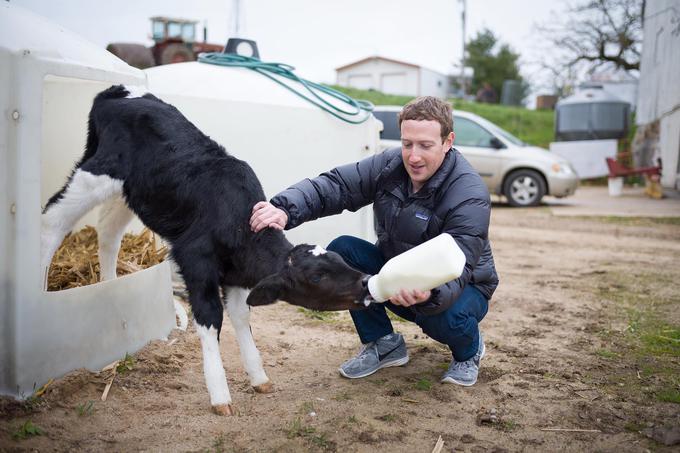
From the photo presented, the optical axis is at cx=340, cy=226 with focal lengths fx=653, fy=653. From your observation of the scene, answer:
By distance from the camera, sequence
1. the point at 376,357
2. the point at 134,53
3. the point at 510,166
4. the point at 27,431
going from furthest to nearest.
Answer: the point at 134,53, the point at 510,166, the point at 376,357, the point at 27,431

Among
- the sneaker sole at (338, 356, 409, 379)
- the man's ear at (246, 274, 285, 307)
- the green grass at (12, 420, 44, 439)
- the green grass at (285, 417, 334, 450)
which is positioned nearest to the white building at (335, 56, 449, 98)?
the sneaker sole at (338, 356, 409, 379)

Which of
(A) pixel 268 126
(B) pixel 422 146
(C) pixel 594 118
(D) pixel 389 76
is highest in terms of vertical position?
(D) pixel 389 76

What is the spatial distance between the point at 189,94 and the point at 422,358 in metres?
2.99

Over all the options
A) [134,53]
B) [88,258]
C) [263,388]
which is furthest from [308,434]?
[134,53]

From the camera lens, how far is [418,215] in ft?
11.0

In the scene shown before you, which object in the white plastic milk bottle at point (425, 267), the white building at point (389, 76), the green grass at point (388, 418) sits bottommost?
the green grass at point (388, 418)

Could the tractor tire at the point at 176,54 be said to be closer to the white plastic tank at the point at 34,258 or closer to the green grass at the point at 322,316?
the green grass at the point at 322,316

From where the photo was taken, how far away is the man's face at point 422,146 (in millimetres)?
3226

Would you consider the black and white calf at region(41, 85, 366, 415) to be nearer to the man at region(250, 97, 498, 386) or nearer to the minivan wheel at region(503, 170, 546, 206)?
the man at region(250, 97, 498, 386)

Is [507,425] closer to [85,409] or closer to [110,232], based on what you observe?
[85,409]

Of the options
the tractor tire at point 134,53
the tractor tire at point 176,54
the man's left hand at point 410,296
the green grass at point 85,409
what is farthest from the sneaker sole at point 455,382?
the tractor tire at point 176,54

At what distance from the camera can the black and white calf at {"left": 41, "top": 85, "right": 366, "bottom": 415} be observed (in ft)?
9.70

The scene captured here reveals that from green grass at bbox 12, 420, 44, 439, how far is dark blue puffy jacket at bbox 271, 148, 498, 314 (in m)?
1.44

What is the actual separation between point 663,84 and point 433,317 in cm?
1577
